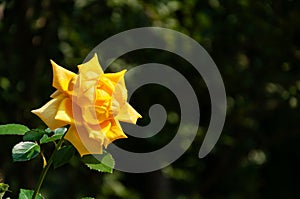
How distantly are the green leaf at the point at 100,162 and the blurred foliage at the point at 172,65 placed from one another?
1.12 m

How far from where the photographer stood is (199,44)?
8.15 ft

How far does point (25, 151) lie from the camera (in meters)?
1.04

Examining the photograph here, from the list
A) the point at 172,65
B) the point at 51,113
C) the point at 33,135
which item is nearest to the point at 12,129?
the point at 33,135

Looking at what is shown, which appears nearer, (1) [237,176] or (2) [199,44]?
(2) [199,44]

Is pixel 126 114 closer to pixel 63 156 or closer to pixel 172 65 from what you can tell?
pixel 63 156

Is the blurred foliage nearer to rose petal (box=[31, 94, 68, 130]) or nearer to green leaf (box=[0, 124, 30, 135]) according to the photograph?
green leaf (box=[0, 124, 30, 135])

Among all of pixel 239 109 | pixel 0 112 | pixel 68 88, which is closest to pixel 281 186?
pixel 239 109

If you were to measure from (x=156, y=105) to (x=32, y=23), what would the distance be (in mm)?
635

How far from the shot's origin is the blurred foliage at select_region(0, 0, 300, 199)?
7.44 ft

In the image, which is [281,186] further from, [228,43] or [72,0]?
[72,0]

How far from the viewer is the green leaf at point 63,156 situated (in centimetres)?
100

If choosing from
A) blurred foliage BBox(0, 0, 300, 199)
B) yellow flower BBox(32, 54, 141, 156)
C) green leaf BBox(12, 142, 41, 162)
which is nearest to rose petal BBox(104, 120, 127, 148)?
yellow flower BBox(32, 54, 141, 156)

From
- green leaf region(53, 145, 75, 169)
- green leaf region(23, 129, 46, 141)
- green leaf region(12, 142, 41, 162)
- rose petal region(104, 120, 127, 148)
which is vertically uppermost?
rose petal region(104, 120, 127, 148)

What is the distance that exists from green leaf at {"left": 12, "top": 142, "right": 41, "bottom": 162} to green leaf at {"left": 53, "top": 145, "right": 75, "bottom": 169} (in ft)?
0.15
